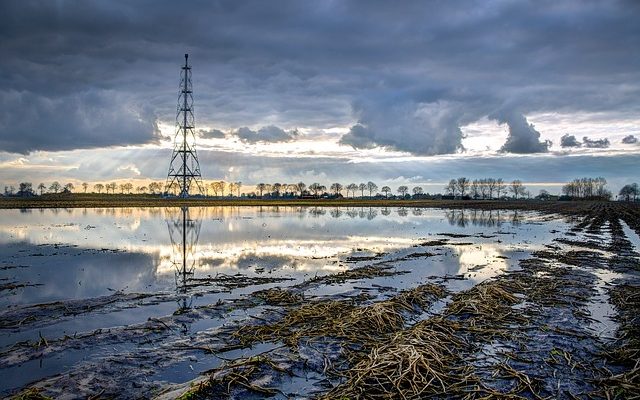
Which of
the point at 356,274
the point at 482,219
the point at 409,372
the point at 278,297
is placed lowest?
the point at 482,219

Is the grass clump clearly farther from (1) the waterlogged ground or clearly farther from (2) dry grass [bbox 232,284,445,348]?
(2) dry grass [bbox 232,284,445,348]

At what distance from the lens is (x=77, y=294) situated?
48.8 feet

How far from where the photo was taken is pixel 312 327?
35.9ft

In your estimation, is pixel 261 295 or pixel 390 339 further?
pixel 261 295

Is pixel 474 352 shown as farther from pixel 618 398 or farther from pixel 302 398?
pixel 302 398

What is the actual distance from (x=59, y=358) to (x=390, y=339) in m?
7.55

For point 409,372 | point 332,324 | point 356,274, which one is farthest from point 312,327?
point 356,274

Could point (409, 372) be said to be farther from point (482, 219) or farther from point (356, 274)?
point (482, 219)

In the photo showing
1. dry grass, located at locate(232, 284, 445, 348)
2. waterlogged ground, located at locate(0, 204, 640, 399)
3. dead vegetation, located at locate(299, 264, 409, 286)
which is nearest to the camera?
waterlogged ground, located at locate(0, 204, 640, 399)

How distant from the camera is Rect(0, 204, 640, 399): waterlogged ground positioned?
25.7ft

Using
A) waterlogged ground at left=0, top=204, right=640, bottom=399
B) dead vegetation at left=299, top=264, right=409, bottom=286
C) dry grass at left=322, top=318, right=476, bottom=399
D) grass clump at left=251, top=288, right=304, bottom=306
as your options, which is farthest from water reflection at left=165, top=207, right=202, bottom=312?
dry grass at left=322, top=318, right=476, bottom=399

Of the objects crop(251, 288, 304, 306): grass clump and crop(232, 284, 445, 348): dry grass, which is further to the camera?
crop(251, 288, 304, 306): grass clump

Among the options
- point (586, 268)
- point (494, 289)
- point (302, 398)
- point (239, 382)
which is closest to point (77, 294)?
point (239, 382)

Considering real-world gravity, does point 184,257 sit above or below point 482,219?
above
